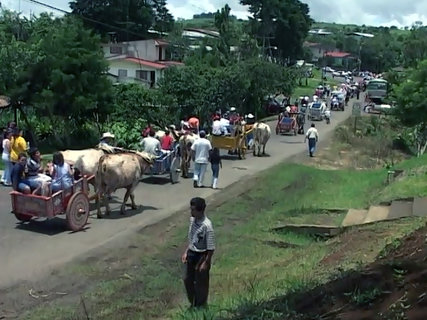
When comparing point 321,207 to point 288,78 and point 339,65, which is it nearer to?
point 288,78

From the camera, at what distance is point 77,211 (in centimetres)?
1416

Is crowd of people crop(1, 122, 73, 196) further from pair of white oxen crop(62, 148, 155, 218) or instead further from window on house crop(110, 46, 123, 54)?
window on house crop(110, 46, 123, 54)

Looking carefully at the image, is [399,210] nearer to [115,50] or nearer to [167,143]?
[167,143]

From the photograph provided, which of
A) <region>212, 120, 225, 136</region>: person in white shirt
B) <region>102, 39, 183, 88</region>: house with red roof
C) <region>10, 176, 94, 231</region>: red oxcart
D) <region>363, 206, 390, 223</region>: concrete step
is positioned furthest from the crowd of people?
<region>102, 39, 183, 88</region>: house with red roof

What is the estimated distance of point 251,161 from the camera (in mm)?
26641

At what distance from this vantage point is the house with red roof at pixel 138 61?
61.3 meters

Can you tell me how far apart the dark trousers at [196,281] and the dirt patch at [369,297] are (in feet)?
6.12

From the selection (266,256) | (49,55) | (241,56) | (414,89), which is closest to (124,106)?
(49,55)

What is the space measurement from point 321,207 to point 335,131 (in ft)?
74.8

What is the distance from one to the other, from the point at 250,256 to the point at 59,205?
3686 millimetres

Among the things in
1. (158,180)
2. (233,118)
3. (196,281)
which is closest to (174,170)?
(158,180)

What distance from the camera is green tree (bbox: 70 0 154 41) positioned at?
252 ft

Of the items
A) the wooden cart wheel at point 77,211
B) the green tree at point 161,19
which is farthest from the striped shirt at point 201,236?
the green tree at point 161,19

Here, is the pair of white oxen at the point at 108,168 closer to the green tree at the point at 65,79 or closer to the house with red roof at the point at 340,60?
the green tree at the point at 65,79
